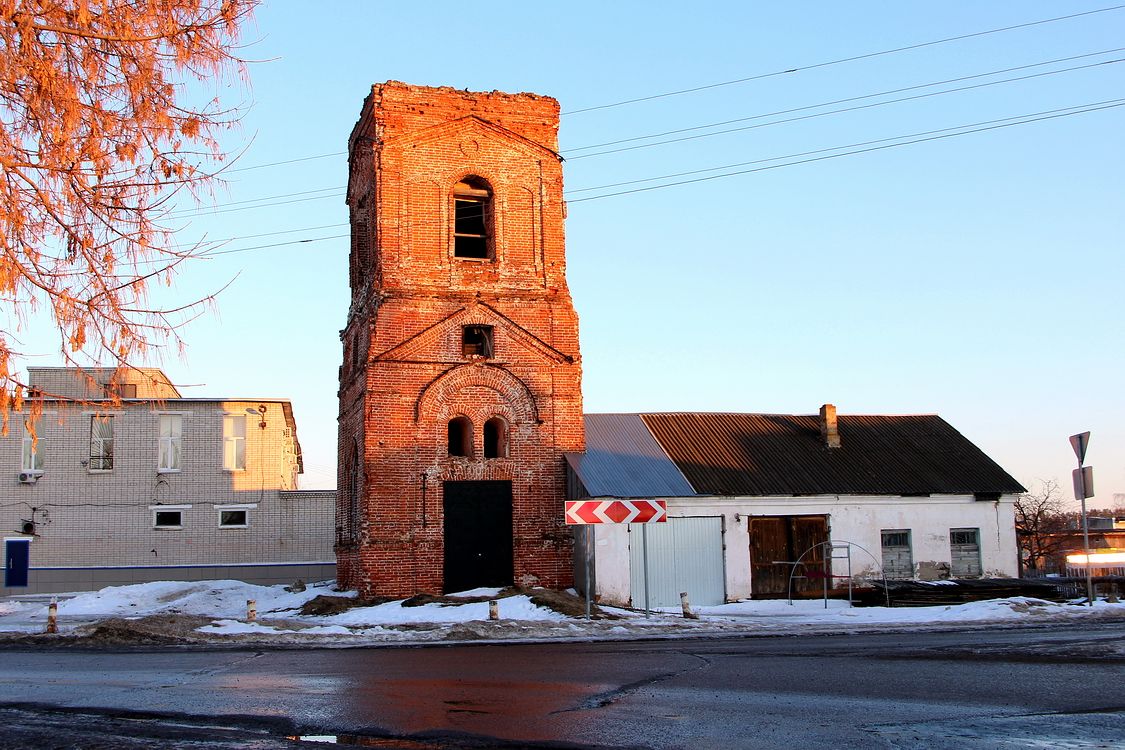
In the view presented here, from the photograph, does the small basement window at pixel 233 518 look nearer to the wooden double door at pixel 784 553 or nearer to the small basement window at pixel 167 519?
the small basement window at pixel 167 519

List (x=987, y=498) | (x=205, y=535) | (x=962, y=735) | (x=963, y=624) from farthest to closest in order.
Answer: (x=205, y=535) < (x=987, y=498) < (x=963, y=624) < (x=962, y=735)

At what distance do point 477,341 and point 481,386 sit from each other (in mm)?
1498

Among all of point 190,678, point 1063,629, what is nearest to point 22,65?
point 190,678

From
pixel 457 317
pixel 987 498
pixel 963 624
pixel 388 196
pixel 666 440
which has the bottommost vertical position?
pixel 963 624

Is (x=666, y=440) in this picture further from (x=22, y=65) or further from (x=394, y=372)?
(x=22, y=65)

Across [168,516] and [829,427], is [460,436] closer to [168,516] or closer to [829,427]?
[829,427]

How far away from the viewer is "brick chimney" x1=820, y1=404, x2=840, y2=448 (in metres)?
29.1

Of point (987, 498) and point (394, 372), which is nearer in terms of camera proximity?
point (394, 372)

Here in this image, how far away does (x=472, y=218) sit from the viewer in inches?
1052

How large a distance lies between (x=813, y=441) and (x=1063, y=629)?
12187mm

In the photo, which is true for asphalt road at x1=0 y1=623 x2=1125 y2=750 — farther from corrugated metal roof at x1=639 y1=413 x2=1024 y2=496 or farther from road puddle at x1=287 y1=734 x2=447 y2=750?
corrugated metal roof at x1=639 y1=413 x2=1024 y2=496

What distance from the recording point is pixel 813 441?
29297 mm

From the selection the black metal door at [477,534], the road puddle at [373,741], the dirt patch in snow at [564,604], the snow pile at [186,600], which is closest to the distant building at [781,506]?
the dirt patch in snow at [564,604]

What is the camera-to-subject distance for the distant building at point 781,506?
968 inches
